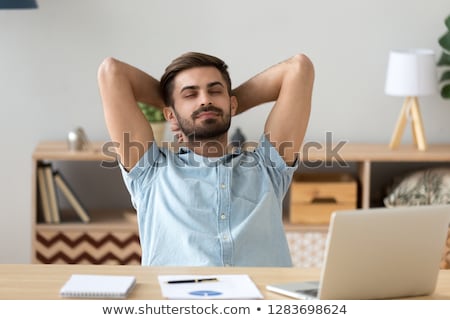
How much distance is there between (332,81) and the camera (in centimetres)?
427

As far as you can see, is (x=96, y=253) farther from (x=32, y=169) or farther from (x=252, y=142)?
(x=252, y=142)

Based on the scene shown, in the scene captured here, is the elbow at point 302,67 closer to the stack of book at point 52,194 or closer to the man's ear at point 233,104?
the man's ear at point 233,104

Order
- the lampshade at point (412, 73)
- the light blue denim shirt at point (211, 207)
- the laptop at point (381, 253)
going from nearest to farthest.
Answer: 1. the laptop at point (381, 253)
2. the light blue denim shirt at point (211, 207)
3. the lampshade at point (412, 73)

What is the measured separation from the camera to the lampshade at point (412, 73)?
4008 mm

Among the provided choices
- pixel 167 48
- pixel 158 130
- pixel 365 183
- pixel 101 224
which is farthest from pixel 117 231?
pixel 365 183

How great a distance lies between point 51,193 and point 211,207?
178 cm

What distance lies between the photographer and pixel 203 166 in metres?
2.48

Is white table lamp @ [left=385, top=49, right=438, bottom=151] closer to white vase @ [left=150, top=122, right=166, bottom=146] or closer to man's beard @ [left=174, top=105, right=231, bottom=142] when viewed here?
white vase @ [left=150, top=122, right=166, bottom=146]

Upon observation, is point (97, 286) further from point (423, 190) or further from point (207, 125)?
point (423, 190)

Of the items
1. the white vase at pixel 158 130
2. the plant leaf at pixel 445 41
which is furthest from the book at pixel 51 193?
the plant leaf at pixel 445 41

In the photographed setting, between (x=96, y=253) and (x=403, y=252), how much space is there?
244cm

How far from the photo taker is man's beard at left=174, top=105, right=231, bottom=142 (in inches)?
96.0

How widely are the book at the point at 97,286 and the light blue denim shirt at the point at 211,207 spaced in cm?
39
